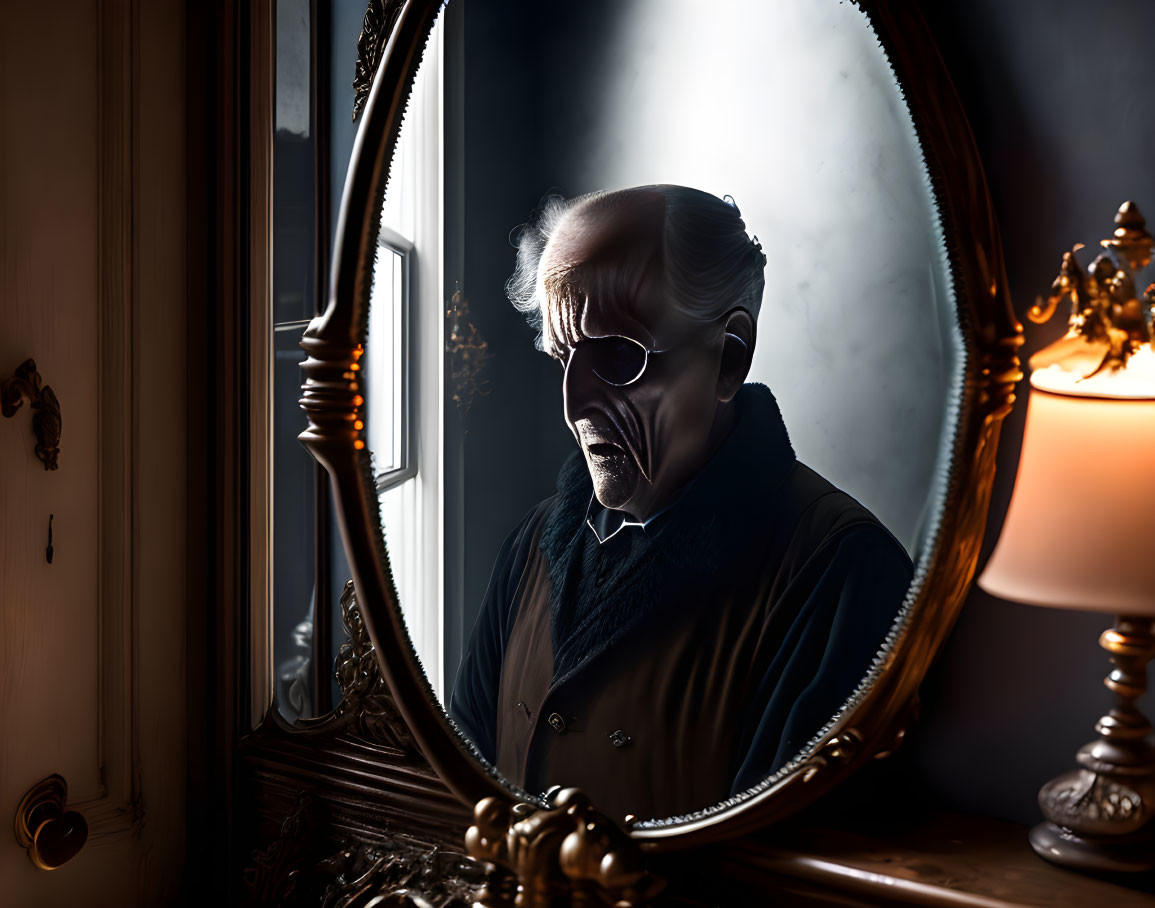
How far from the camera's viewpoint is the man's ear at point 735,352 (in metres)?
0.85

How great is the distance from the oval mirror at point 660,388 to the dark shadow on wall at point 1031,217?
50 mm

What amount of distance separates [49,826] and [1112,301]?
1.21 metres

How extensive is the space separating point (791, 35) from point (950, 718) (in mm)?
580

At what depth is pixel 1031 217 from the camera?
79cm

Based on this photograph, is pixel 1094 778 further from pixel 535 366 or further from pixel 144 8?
pixel 144 8

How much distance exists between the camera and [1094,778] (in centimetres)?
73

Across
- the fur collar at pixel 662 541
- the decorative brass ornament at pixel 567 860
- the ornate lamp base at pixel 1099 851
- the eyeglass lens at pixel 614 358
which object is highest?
the eyeglass lens at pixel 614 358

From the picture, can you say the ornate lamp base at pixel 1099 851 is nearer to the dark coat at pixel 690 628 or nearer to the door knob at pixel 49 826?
the dark coat at pixel 690 628

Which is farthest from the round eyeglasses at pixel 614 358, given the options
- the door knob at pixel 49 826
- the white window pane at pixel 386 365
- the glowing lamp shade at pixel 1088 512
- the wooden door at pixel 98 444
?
the door knob at pixel 49 826

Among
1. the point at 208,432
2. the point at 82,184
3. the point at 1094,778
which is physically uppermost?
the point at 82,184

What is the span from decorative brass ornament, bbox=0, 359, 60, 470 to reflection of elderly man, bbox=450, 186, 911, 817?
56 centimetres

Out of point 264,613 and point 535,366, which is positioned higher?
point 535,366

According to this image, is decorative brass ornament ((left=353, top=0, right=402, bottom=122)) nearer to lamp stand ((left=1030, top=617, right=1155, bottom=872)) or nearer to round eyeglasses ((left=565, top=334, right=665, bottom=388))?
round eyeglasses ((left=565, top=334, right=665, bottom=388))

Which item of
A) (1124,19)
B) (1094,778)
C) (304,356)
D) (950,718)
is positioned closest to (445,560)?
(304,356)
